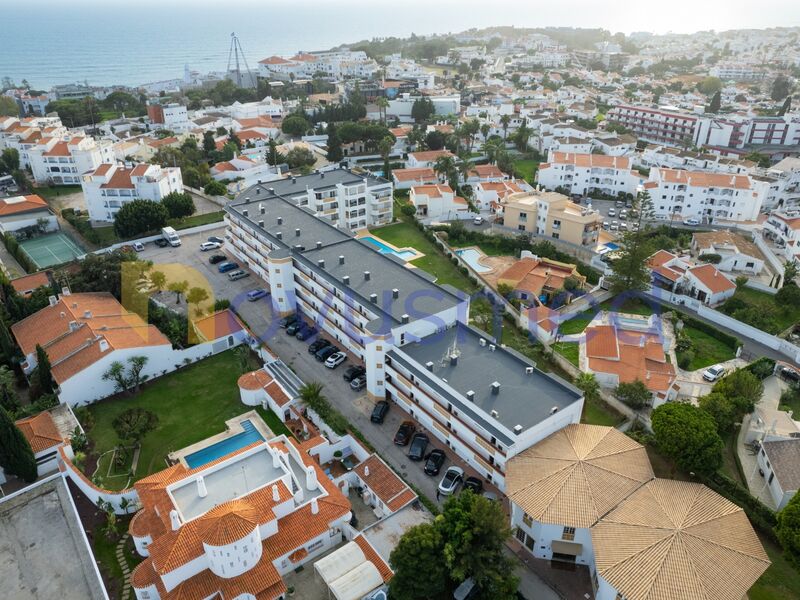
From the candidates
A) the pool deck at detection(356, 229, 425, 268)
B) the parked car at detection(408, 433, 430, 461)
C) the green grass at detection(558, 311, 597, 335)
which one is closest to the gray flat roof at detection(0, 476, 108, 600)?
the parked car at detection(408, 433, 430, 461)

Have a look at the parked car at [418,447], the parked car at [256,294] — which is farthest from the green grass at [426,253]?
the parked car at [418,447]

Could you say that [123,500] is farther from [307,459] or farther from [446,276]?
[446,276]

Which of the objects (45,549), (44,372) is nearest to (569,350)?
(45,549)

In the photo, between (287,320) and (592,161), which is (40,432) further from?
(592,161)

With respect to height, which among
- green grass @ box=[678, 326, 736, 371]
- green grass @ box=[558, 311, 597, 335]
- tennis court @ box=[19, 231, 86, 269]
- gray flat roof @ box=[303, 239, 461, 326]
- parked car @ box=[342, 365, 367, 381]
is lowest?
green grass @ box=[678, 326, 736, 371]

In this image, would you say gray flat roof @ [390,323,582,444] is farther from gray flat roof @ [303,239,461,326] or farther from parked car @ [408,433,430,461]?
parked car @ [408,433,430,461]

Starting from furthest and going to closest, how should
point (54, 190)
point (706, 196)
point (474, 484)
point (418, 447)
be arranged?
point (54, 190) → point (706, 196) → point (418, 447) → point (474, 484)
